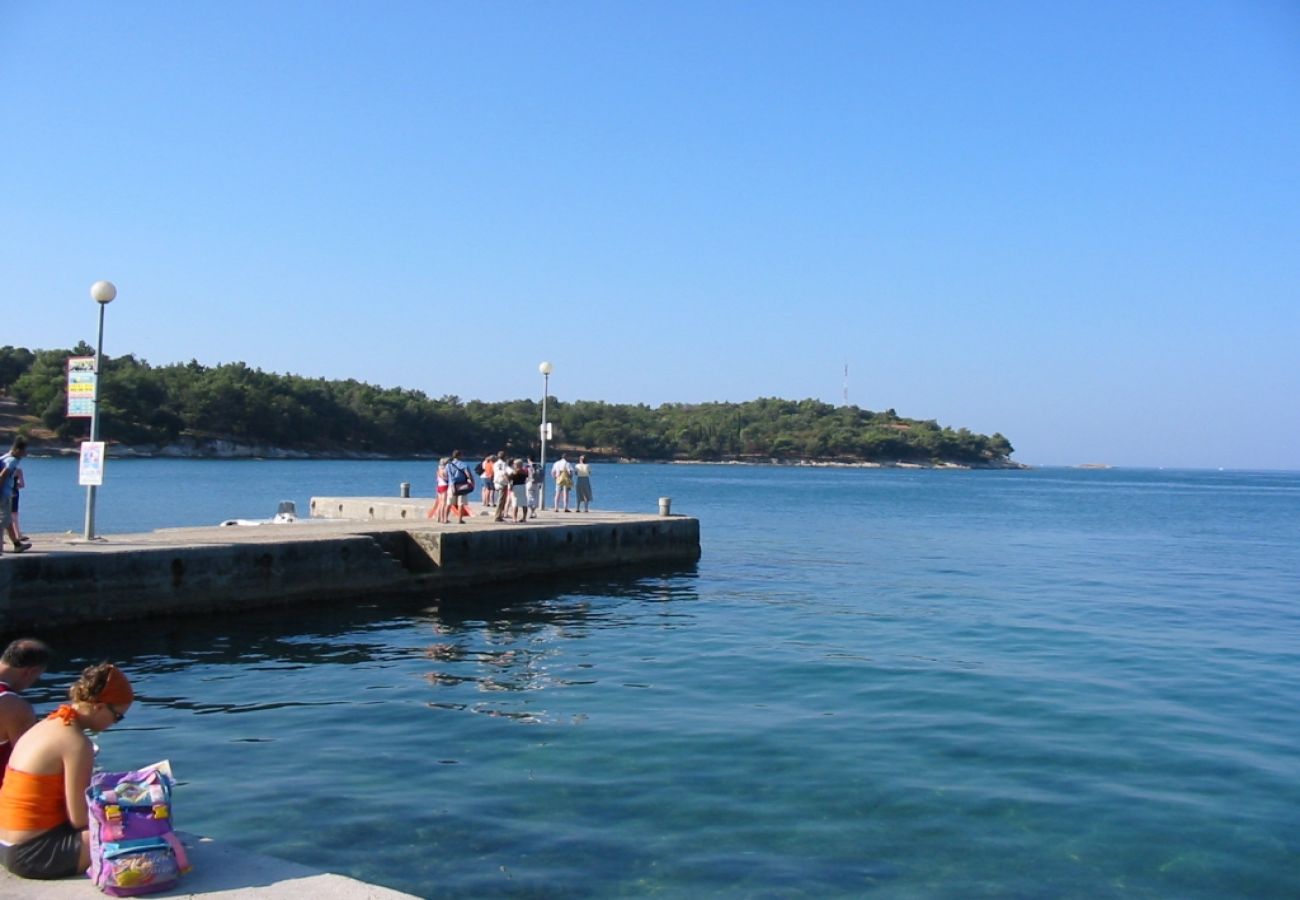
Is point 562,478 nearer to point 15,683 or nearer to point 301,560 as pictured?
point 301,560

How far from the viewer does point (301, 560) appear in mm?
20688

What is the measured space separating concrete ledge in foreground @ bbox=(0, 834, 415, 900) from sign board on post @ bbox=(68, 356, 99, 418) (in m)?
14.4

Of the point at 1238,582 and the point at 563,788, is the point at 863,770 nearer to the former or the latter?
the point at 563,788

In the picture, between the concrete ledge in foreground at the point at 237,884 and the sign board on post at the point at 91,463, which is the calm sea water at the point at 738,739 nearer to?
the concrete ledge in foreground at the point at 237,884

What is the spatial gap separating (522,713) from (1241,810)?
749cm

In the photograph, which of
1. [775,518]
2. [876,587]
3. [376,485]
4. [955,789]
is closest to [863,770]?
[955,789]

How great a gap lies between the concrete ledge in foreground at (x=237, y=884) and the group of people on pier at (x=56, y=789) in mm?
108

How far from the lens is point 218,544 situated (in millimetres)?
19500

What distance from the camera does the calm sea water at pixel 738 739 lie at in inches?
336

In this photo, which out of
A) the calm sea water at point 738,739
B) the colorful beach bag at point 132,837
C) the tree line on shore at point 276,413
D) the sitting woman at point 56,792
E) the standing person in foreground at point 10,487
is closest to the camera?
the colorful beach bag at point 132,837

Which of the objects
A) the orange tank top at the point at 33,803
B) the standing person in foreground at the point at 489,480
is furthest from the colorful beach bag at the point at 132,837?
the standing person in foreground at the point at 489,480

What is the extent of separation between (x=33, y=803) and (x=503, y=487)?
22.5 meters

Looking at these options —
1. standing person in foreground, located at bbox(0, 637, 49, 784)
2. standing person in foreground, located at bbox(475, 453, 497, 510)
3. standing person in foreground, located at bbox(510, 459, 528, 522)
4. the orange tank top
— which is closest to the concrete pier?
standing person in foreground, located at bbox(510, 459, 528, 522)

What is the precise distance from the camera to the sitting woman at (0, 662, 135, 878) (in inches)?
234
